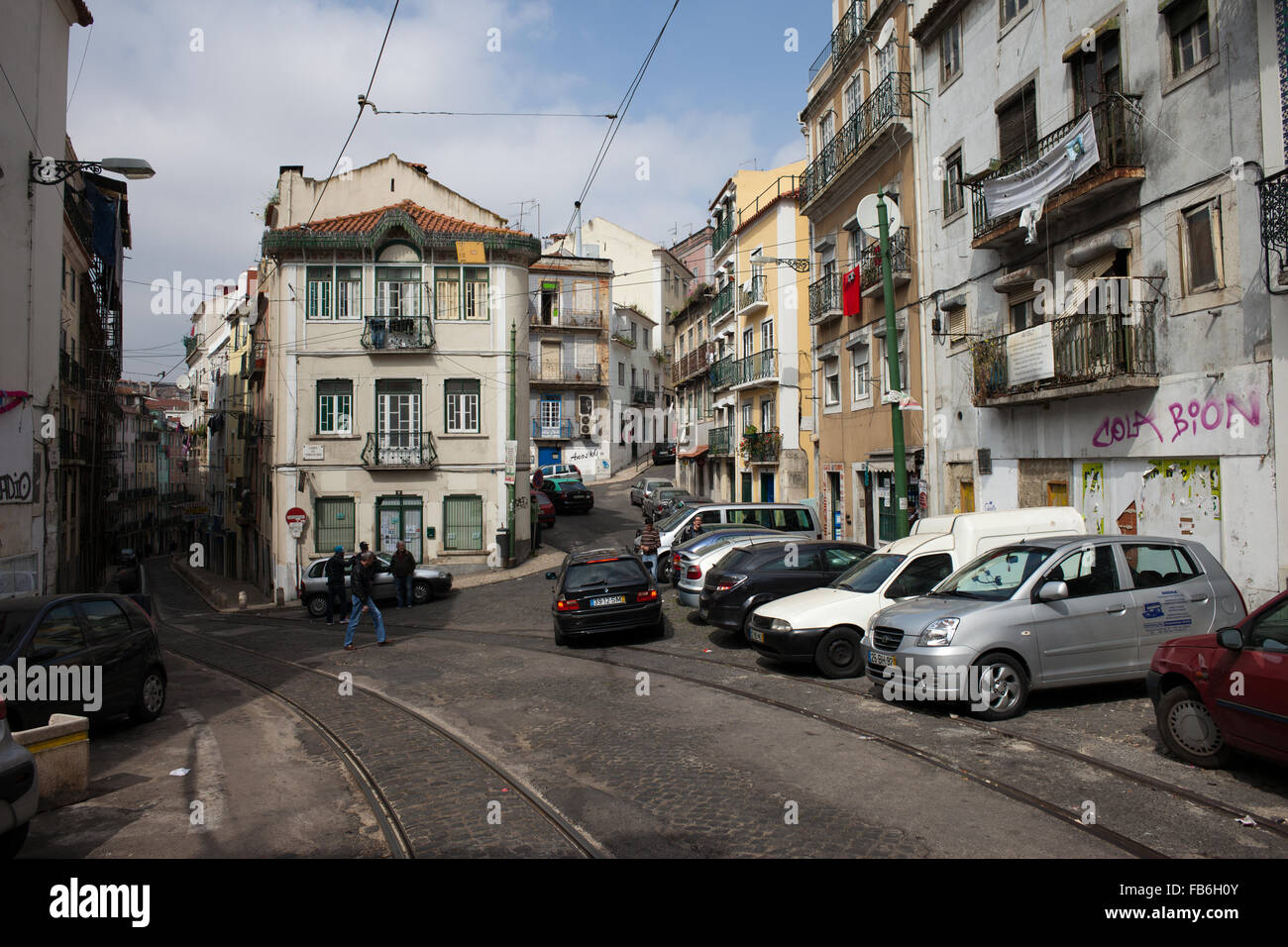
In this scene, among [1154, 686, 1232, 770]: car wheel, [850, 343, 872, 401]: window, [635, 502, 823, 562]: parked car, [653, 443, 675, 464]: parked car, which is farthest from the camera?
[653, 443, 675, 464]: parked car

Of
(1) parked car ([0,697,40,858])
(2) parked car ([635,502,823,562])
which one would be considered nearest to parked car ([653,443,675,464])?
(2) parked car ([635,502,823,562])

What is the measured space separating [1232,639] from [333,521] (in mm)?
27183

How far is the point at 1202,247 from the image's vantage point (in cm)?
1220

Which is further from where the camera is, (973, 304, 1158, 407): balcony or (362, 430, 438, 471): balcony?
(362, 430, 438, 471): balcony

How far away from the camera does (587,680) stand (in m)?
11.4

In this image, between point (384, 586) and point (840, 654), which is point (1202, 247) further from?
point (384, 586)

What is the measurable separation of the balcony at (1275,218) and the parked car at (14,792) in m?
13.1

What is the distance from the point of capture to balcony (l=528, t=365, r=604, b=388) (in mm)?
53438

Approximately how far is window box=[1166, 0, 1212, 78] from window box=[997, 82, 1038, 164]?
3.24 metres

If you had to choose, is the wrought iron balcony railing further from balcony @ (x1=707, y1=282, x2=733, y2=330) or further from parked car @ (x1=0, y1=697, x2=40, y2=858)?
parked car @ (x1=0, y1=697, x2=40, y2=858)

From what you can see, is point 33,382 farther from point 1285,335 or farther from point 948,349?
point 1285,335

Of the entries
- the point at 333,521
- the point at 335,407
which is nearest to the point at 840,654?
the point at 333,521

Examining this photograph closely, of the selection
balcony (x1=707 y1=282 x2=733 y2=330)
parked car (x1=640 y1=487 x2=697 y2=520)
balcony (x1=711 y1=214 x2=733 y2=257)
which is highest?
balcony (x1=711 y1=214 x2=733 y2=257)

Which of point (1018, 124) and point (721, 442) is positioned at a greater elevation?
point (1018, 124)
